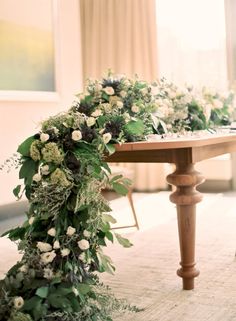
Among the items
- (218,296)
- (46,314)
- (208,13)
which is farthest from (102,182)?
(208,13)

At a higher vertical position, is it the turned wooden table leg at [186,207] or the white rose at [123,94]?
the white rose at [123,94]

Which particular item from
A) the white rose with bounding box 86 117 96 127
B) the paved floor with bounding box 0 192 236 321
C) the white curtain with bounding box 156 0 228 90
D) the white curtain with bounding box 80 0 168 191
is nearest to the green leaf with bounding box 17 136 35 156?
the white rose with bounding box 86 117 96 127

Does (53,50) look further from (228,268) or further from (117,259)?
(228,268)

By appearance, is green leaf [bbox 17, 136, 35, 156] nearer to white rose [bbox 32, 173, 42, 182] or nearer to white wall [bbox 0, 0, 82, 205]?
white rose [bbox 32, 173, 42, 182]

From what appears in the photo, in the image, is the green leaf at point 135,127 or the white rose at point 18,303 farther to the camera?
the green leaf at point 135,127

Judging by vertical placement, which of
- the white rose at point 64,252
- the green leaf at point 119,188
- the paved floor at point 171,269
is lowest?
the paved floor at point 171,269

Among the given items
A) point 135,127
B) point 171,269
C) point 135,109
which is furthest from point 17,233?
point 171,269

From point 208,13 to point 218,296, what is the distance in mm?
3940

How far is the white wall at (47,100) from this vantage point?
411 cm

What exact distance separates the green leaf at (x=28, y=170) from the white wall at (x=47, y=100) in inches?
85.2

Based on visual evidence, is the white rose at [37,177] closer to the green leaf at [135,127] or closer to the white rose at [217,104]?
the green leaf at [135,127]

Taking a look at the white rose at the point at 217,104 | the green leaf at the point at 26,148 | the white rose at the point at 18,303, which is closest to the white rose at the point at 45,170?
the green leaf at the point at 26,148

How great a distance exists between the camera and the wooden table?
2.02 metres

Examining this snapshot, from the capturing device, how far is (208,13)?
521 cm
